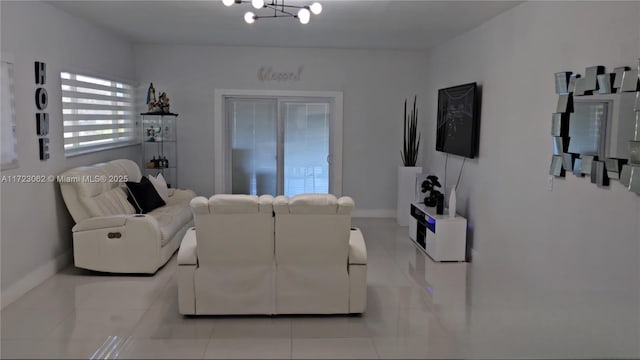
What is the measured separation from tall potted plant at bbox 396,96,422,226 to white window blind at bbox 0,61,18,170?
4.85 m

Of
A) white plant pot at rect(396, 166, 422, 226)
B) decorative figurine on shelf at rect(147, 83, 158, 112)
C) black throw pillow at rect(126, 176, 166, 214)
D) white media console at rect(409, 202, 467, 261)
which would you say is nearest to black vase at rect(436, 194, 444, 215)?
white media console at rect(409, 202, 467, 261)

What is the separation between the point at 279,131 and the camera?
26.0ft

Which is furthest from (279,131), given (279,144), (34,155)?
(34,155)

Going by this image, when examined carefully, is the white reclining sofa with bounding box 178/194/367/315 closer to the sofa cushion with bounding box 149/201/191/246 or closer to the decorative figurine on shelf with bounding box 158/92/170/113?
the sofa cushion with bounding box 149/201/191/246

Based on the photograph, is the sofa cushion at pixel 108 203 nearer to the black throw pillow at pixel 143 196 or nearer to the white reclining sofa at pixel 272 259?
the black throw pillow at pixel 143 196

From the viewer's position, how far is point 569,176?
12.2 ft

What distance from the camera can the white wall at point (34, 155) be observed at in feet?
13.9

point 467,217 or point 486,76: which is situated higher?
point 486,76

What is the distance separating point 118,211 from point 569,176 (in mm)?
4360

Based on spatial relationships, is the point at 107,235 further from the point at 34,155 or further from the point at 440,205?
the point at 440,205

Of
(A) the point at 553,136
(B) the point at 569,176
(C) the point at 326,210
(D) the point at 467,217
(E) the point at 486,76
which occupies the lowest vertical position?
(D) the point at 467,217

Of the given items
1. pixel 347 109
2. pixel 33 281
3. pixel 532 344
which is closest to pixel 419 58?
pixel 347 109

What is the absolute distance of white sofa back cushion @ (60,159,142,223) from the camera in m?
5.00

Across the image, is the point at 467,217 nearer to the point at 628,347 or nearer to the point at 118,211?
the point at 628,347
